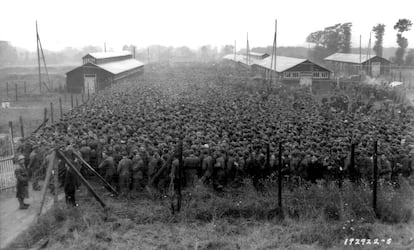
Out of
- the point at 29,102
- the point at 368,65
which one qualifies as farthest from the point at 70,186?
the point at 368,65

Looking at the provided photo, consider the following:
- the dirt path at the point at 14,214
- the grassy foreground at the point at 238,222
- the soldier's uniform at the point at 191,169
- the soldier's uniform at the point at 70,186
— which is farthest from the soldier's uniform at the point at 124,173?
the dirt path at the point at 14,214

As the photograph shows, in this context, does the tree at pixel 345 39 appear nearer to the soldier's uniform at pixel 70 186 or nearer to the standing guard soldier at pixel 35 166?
the standing guard soldier at pixel 35 166

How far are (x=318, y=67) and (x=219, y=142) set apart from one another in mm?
25367

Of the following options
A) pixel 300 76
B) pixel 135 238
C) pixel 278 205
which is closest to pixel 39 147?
pixel 135 238

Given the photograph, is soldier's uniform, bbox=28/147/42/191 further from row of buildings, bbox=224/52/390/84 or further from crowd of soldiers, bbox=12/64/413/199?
row of buildings, bbox=224/52/390/84

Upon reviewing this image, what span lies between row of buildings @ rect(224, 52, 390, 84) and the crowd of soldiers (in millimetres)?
15175

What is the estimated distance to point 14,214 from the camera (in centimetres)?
1043

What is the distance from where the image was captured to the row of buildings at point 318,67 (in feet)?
118

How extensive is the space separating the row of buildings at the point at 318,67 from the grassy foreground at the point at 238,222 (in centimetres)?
2565

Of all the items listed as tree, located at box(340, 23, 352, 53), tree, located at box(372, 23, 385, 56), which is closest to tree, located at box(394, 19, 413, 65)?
tree, located at box(372, 23, 385, 56)

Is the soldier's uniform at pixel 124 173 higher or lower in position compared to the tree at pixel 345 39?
lower

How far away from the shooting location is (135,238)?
8.61 m

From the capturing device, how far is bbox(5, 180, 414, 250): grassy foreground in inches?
329

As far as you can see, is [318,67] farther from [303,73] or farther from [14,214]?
[14,214]
